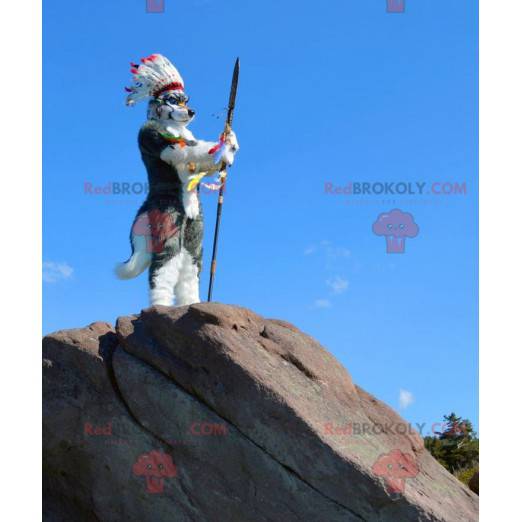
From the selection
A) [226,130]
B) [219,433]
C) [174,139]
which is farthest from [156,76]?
[219,433]

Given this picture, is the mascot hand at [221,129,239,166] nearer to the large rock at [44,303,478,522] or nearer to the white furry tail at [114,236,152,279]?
the white furry tail at [114,236,152,279]

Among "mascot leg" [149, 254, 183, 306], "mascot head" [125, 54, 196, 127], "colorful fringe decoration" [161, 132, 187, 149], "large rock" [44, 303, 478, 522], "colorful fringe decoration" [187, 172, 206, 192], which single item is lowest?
"large rock" [44, 303, 478, 522]

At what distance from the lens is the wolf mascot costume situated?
927 centimetres

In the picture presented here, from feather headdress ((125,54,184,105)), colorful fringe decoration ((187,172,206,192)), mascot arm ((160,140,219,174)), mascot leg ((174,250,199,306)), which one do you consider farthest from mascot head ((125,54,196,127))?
mascot leg ((174,250,199,306))

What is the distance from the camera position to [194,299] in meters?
9.41

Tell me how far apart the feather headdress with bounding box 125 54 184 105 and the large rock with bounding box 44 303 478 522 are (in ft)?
11.0

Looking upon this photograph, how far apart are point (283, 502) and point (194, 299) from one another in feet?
11.2

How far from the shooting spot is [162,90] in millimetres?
9609

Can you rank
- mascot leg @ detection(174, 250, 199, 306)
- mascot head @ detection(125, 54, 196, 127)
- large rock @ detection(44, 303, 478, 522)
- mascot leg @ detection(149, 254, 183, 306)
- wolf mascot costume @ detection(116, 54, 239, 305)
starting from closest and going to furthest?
large rock @ detection(44, 303, 478, 522)
mascot leg @ detection(149, 254, 183, 306)
wolf mascot costume @ detection(116, 54, 239, 305)
mascot leg @ detection(174, 250, 199, 306)
mascot head @ detection(125, 54, 196, 127)

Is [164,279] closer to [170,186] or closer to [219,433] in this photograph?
[170,186]

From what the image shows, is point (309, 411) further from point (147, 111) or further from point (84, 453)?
point (147, 111)

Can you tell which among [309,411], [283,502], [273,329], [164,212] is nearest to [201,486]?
[283,502]

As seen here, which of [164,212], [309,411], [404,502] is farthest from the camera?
[164,212]

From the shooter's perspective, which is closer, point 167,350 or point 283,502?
point 283,502
